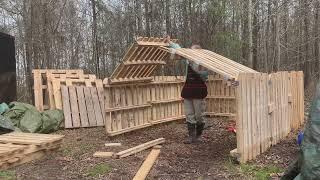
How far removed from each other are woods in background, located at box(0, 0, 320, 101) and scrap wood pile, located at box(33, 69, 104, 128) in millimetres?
4044

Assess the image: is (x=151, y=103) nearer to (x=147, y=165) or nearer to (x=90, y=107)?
(x=90, y=107)

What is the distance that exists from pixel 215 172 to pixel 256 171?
664mm

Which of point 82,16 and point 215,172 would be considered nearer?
point 215,172

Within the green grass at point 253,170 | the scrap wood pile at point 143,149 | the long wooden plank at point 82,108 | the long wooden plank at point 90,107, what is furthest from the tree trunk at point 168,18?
the green grass at point 253,170

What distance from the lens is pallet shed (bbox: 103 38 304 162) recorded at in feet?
26.2

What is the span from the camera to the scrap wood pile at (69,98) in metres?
11.8

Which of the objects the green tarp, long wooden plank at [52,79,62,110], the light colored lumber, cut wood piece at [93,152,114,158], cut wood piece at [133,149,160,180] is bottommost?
cut wood piece at [133,149,160,180]

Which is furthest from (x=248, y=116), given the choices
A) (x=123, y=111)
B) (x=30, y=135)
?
(x=30, y=135)

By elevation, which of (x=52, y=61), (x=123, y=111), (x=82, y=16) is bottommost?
(x=123, y=111)

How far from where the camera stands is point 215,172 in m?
7.34

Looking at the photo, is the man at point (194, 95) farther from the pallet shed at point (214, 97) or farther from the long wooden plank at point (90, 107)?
the long wooden plank at point (90, 107)

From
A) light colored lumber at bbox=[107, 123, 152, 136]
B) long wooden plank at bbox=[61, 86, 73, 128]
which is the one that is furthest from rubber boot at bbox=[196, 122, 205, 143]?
long wooden plank at bbox=[61, 86, 73, 128]

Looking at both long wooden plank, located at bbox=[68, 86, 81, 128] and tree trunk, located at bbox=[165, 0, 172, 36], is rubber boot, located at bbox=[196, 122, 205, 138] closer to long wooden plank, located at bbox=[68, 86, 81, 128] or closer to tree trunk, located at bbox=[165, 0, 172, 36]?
long wooden plank, located at bbox=[68, 86, 81, 128]

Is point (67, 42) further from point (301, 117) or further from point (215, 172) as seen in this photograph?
point (215, 172)
